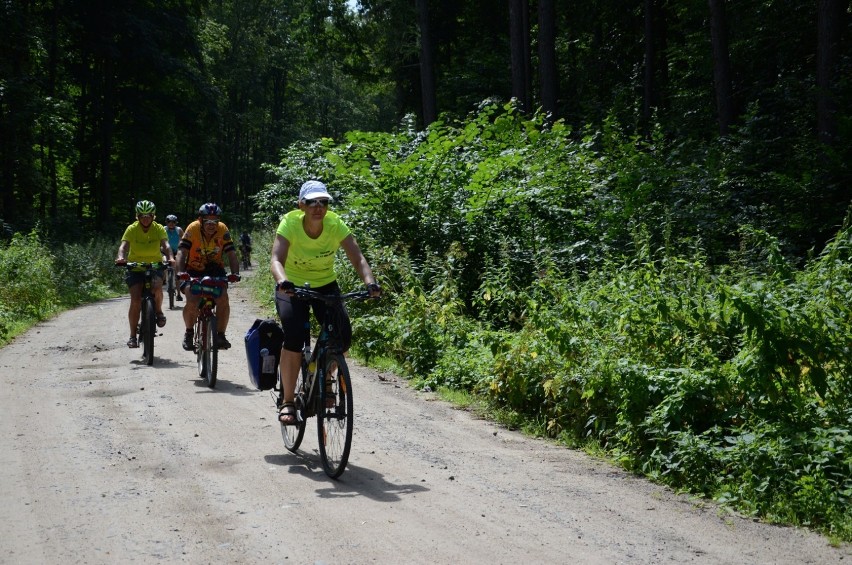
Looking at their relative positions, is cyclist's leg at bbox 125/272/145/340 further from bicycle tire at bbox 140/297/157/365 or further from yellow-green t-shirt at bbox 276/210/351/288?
yellow-green t-shirt at bbox 276/210/351/288

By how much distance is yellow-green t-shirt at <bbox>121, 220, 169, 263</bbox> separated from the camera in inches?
507

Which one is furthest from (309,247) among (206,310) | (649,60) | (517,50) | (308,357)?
(649,60)

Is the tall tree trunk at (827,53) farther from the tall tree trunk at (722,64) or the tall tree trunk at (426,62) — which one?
the tall tree trunk at (426,62)

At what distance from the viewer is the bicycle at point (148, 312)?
12.5 metres

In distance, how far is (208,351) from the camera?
11008 mm

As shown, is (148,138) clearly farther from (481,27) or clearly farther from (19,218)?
(481,27)

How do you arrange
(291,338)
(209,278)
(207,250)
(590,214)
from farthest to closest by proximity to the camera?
(590,214)
(207,250)
(209,278)
(291,338)

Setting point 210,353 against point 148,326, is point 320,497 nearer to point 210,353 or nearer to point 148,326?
point 210,353

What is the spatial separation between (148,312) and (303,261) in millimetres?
5978

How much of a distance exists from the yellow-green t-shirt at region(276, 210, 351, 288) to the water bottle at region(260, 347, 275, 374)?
0.73 m

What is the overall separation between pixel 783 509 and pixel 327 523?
298 cm

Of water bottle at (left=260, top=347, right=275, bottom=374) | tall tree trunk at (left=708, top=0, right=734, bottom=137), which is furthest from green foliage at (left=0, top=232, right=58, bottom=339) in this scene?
tall tree trunk at (left=708, top=0, right=734, bottom=137)

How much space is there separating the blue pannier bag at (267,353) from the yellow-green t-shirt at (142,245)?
5.82 m

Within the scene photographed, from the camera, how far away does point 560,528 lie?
18.2 feet
